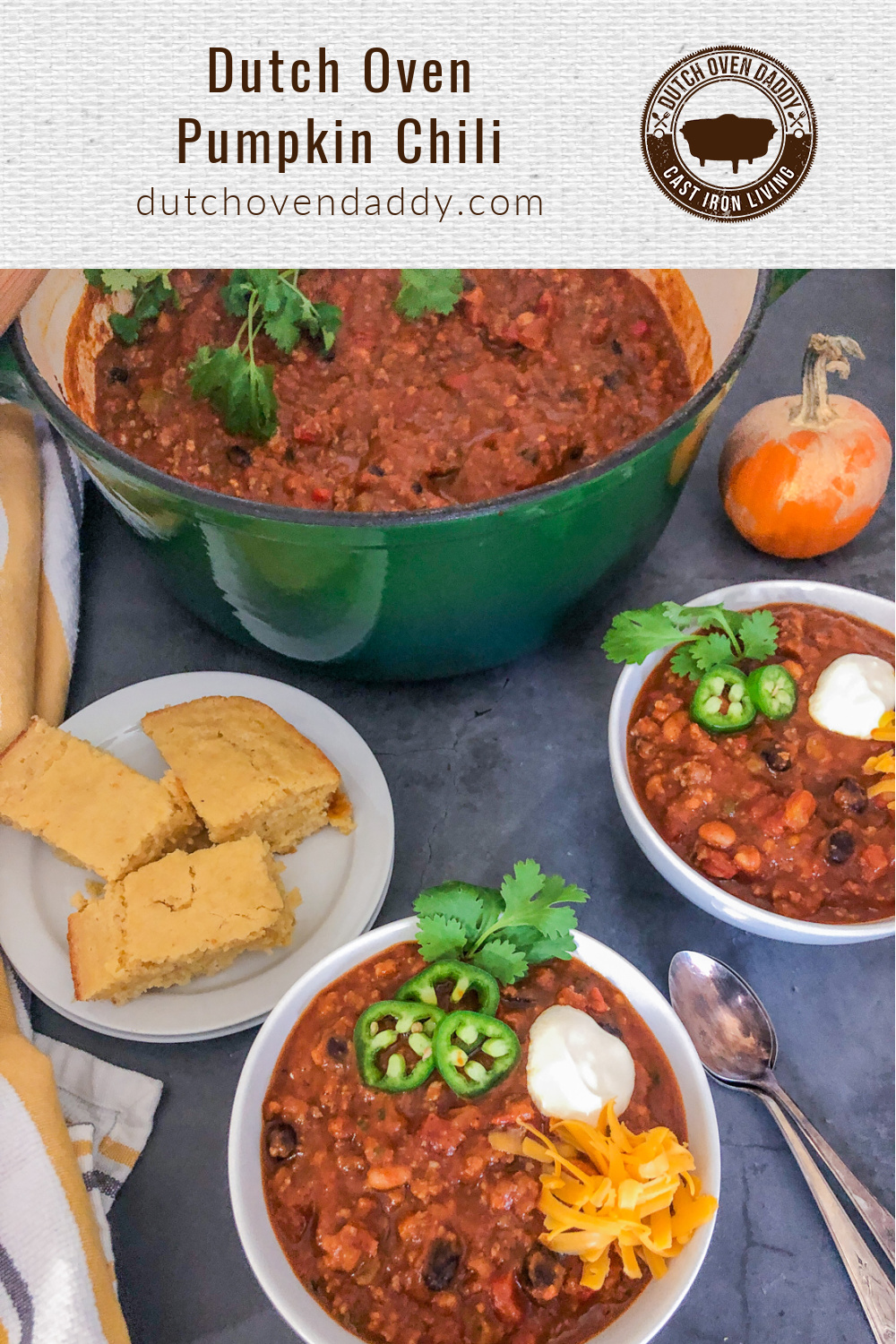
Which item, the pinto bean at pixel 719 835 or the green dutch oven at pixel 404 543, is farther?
the pinto bean at pixel 719 835

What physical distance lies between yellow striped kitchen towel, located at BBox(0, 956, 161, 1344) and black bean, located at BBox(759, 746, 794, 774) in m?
1.15

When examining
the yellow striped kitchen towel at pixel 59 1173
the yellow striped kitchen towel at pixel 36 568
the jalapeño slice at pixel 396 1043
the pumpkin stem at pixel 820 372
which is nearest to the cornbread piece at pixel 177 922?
the yellow striped kitchen towel at pixel 59 1173

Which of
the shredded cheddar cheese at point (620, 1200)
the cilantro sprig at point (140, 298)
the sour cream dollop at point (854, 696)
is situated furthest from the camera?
the cilantro sprig at point (140, 298)

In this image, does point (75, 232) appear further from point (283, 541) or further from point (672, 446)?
point (672, 446)

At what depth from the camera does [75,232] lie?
1.62m

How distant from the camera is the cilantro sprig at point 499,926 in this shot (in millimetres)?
1544

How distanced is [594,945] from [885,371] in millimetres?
1769

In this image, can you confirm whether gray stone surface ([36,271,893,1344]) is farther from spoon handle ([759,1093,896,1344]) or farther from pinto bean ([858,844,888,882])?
pinto bean ([858,844,888,882])

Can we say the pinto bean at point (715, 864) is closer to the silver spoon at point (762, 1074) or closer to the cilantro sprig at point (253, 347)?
the silver spoon at point (762, 1074)

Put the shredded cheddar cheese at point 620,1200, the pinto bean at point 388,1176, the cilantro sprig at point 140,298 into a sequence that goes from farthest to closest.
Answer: the cilantro sprig at point 140,298 < the pinto bean at point 388,1176 < the shredded cheddar cheese at point 620,1200

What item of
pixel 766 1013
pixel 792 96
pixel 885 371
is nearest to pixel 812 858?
pixel 766 1013

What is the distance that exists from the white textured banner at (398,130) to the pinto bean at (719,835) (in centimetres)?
88

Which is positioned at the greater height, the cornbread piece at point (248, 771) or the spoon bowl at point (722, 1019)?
the cornbread piece at point (248, 771)

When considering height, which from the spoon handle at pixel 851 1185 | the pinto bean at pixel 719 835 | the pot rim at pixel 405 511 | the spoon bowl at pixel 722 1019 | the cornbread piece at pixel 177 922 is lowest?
the spoon handle at pixel 851 1185
